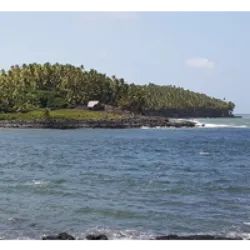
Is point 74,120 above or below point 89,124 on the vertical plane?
above


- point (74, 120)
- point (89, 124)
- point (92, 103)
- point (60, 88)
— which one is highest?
point (60, 88)

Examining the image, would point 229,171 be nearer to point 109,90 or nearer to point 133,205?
point 133,205

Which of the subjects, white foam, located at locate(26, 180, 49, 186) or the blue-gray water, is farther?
white foam, located at locate(26, 180, 49, 186)

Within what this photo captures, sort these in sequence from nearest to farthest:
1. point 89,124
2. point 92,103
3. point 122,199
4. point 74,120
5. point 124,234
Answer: point 124,234
point 122,199
point 74,120
point 89,124
point 92,103

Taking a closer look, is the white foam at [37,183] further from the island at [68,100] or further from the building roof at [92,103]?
the building roof at [92,103]

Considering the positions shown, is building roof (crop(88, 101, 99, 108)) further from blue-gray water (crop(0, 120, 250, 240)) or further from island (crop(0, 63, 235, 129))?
blue-gray water (crop(0, 120, 250, 240))

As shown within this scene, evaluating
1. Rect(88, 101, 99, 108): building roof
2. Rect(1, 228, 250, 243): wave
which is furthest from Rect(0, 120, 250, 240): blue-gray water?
Rect(88, 101, 99, 108): building roof

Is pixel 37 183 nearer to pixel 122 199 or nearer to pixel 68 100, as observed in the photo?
pixel 122 199

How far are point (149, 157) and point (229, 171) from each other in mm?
15715

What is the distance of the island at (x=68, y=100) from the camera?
140m

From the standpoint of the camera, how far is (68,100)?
546 feet

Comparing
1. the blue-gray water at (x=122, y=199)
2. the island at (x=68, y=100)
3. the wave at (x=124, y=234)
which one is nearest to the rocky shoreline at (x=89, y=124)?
the island at (x=68, y=100)

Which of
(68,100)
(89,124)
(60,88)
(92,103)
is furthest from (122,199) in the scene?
(60,88)

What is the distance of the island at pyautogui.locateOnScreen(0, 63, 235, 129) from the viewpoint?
13975cm
